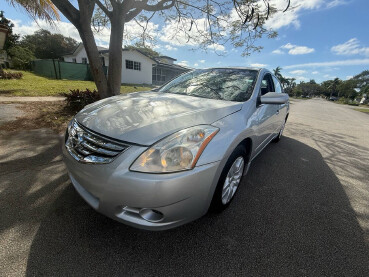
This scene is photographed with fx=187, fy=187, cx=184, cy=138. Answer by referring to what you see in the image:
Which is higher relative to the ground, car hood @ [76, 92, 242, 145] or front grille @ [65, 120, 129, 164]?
car hood @ [76, 92, 242, 145]

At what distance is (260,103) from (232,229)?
153 centimetres

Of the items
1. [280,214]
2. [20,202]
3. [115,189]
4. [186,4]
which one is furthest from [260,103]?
[186,4]

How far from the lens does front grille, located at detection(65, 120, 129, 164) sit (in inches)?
55.7

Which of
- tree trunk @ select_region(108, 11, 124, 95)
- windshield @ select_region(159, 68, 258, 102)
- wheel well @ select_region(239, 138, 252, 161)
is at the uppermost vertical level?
tree trunk @ select_region(108, 11, 124, 95)

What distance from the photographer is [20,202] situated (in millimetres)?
2006

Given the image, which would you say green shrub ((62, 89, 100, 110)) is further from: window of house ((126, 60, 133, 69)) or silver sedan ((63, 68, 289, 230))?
window of house ((126, 60, 133, 69))

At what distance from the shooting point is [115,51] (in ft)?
17.7

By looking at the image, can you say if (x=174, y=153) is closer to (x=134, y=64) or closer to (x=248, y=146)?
(x=248, y=146)

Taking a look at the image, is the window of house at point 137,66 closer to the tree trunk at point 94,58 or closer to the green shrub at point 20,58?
the green shrub at point 20,58

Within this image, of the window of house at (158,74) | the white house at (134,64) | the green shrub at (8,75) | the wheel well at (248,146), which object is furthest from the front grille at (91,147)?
the window of house at (158,74)

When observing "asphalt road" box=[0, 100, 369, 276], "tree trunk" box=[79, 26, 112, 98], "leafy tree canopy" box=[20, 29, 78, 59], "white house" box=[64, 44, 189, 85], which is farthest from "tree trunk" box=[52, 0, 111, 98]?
"leafy tree canopy" box=[20, 29, 78, 59]

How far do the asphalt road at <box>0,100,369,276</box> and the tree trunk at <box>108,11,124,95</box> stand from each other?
11.2 ft

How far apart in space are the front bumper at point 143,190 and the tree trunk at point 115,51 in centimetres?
468

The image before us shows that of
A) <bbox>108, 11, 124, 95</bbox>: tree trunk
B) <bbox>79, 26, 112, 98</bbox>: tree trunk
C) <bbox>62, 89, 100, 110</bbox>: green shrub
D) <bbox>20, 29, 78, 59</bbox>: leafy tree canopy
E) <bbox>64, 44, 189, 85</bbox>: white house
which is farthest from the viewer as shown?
<bbox>20, 29, 78, 59</bbox>: leafy tree canopy
